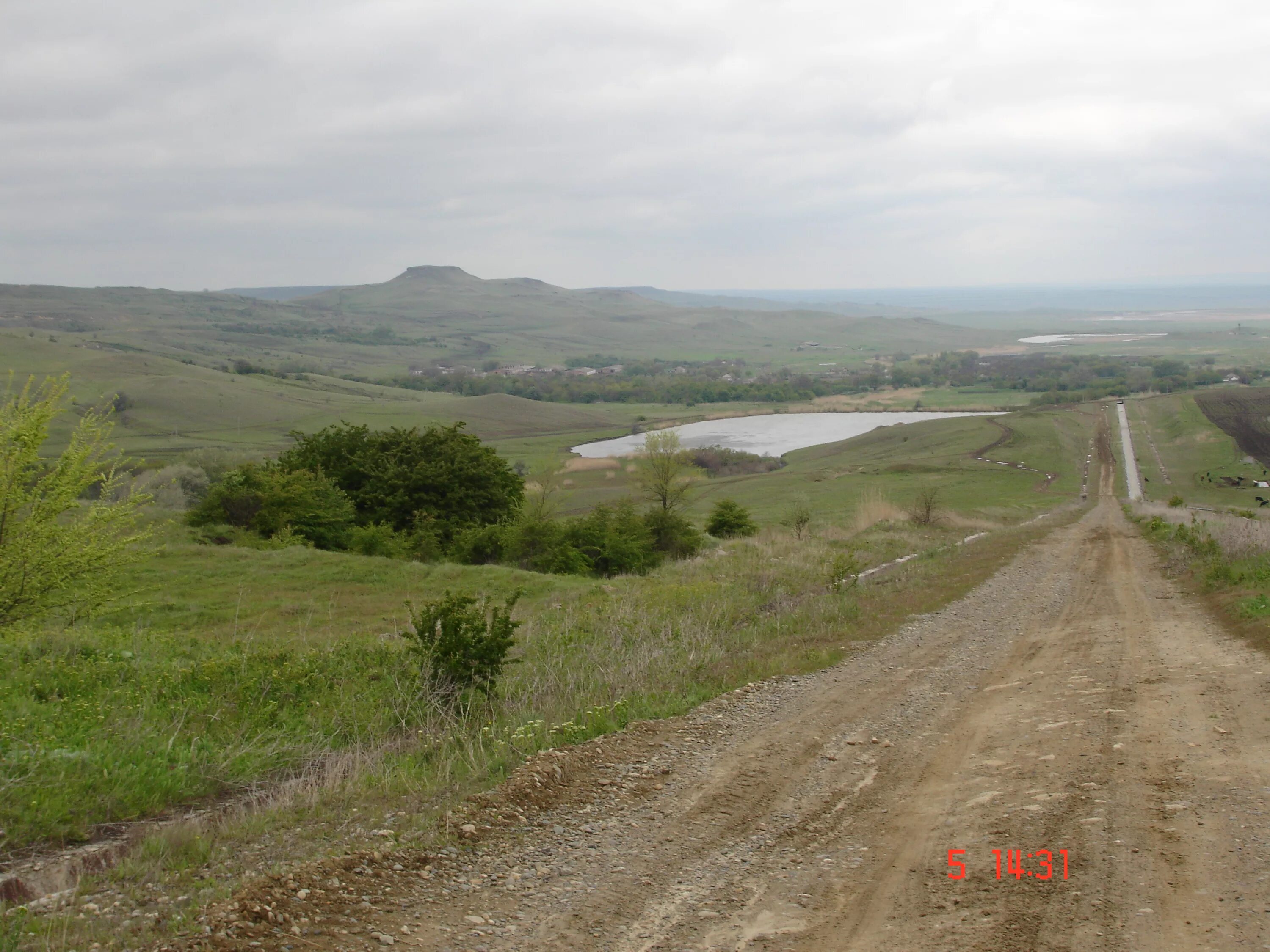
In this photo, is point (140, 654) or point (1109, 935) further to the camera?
point (140, 654)

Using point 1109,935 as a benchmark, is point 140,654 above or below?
below

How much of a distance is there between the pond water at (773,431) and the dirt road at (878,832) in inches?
3304

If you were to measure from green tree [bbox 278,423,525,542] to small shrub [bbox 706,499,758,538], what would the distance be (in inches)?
329

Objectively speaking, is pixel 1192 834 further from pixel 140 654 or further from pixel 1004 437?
pixel 1004 437

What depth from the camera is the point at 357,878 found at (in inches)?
197

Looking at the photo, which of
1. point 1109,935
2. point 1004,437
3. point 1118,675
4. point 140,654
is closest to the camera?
point 1109,935

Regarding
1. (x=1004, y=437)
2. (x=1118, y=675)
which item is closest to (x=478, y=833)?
(x=1118, y=675)

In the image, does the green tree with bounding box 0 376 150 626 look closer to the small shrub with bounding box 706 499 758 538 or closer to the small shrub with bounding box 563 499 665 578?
the small shrub with bounding box 563 499 665 578

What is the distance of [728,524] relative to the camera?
38.4 metres

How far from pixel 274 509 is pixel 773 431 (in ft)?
362

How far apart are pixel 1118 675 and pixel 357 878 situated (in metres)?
7.83

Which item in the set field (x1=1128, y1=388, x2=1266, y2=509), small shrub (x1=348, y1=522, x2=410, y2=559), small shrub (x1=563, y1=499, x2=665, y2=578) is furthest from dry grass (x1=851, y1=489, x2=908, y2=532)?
field (x1=1128, y1=388, x2=1266, y2=509)

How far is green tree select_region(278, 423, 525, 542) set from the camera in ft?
113
